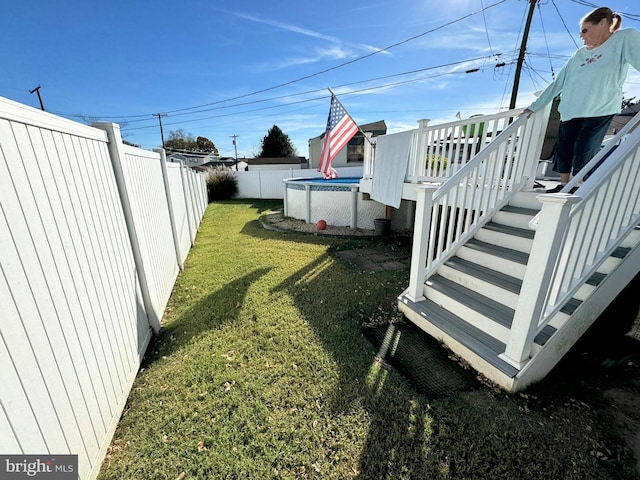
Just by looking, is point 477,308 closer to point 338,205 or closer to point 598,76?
point 598,76

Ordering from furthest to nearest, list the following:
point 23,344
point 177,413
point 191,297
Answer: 1. point 191,297
2. point 177,413
3. point 23,344

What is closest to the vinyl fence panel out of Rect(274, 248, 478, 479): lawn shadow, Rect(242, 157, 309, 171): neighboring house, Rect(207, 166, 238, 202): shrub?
Rect(274, 248, 478, 479): lawn shadow

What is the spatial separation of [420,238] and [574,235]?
4.11 feet

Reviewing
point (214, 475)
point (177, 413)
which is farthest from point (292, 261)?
point (214, 475)

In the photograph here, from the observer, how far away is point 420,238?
115 inches

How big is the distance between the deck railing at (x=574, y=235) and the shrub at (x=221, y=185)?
15.2 metres

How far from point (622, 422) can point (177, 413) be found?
3.10 m

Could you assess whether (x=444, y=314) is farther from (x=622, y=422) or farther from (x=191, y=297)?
(x=191, y=297)

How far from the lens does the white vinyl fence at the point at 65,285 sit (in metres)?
1.09

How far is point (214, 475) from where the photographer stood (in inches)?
61.4

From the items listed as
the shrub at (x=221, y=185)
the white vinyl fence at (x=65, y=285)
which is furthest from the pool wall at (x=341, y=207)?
the shrub at (x=221, y=185)

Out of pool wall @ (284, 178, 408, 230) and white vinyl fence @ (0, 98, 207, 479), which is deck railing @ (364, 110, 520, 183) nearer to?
pool wall @ (284, 178, 408, 230)

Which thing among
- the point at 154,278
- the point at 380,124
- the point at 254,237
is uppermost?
the point at 380,124

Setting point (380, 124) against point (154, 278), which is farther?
point (380, 124)
